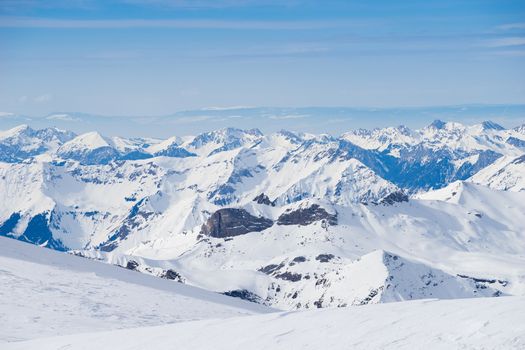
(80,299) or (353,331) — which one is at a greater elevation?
(353,331)

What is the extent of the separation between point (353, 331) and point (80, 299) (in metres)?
23.7

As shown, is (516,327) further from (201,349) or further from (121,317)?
(121,317)

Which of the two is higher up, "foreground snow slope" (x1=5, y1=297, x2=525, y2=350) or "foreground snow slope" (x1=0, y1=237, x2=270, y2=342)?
"foreground snow slope" (x1=5, y1=297, x2=525, y2=350)

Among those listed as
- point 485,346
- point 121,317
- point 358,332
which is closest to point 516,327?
point 485,346

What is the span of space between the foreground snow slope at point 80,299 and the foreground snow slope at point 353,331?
230 inches

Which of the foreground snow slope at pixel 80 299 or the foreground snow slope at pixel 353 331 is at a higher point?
the foreground snow slope at pixel 353 331

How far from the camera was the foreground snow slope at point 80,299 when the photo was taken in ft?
119

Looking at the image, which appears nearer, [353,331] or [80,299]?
[353,331]

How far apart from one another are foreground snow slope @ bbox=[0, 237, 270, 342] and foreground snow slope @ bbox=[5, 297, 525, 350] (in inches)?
230

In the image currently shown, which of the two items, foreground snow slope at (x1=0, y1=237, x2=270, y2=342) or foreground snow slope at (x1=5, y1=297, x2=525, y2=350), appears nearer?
foreground snow slope at (x1=5, y1=297, x2=525, y2=350)

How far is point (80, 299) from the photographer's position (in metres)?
42.8

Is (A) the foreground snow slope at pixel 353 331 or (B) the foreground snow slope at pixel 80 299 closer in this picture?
(A) the foreground snow slope at pixel 353 331

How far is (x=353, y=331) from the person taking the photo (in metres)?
24.4

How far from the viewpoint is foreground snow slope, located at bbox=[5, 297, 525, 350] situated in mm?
21625
